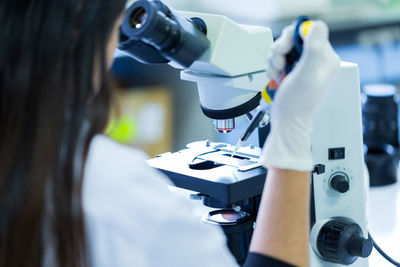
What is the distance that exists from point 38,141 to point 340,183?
0.61m

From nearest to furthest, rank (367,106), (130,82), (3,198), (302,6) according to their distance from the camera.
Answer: (3,198) < (367,106) < (130,82) < (302,6)

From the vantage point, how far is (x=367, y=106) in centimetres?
162

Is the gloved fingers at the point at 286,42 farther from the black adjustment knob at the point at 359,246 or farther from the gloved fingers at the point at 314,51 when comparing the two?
the black adjustment knob at the point at 359,246

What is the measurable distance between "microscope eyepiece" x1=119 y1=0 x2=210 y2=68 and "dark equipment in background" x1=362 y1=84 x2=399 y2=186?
0.82 metres

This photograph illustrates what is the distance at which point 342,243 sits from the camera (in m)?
1.01

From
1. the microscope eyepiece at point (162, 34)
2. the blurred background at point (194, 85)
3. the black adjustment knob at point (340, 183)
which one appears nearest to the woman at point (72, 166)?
the microscope eyepiece at point (162, 34)

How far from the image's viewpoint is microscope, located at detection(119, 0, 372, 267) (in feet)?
3.08

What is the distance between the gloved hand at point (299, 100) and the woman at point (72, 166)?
18cm

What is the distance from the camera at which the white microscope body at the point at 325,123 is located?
972 millimetres

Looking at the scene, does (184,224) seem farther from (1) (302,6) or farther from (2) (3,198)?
(1) (302,6)

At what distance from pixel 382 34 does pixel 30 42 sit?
9.50 feet

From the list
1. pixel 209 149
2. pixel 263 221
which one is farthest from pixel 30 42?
pixel 209 149

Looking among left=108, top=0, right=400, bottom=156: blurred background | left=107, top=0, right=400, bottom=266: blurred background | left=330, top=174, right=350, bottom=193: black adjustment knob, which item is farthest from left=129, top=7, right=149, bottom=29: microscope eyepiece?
left=108, top=0, right=400, bottom=156: blurred background

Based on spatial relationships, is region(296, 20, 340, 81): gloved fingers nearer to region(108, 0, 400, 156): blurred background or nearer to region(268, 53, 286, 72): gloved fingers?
region(268, 53, 286, 72): gloved fingers
